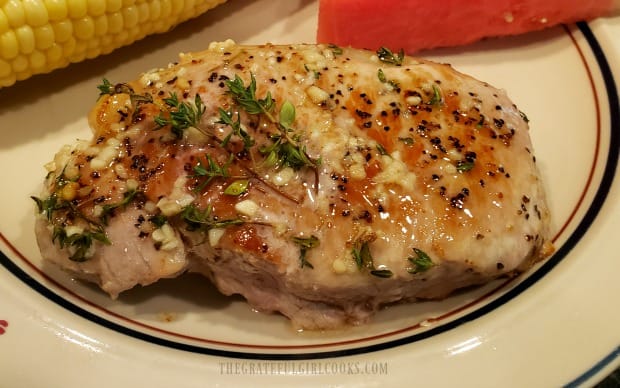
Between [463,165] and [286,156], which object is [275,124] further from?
[463,165]

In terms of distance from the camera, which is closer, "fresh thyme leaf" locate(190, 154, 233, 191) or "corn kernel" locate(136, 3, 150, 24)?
"fresh thyme leaf" locate(190, 154, 233, 191)

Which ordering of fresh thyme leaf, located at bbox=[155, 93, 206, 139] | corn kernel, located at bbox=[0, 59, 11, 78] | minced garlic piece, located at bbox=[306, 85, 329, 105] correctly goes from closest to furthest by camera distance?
fresh thyme leaf, located at bbox=[155, 93, 206, 139]
minced garlic piece, located at bbox=[306, 85, 329, 105]
corn kernel, located at bbox=[0, 59, 11, 78]

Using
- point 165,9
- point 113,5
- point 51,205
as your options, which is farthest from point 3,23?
point 51,205

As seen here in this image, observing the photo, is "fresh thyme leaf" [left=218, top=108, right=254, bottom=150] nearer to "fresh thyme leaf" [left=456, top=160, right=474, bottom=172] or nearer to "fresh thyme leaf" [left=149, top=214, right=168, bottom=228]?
"fresh thyme leaf" [left=149, top=214, right=168, bottom=228]

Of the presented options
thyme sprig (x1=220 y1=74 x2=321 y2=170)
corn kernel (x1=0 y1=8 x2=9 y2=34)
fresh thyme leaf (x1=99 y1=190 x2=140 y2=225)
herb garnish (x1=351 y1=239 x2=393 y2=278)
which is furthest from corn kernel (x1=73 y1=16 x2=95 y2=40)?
herb garnish (x1=351 y1=239 x2=393 y2=278)

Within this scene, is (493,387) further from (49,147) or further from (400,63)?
(49,147)

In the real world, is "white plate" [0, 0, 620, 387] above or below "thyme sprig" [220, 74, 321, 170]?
below

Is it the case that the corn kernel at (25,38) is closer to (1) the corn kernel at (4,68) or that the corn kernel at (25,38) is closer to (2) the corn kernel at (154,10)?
(1) the corn kernel at (4,68)

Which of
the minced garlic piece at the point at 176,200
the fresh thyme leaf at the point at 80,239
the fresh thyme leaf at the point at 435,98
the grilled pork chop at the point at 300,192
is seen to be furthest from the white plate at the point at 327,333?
the fresh thyme leaf at the point at 435,98

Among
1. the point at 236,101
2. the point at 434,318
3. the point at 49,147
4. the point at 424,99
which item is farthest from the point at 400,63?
the point at 49,147

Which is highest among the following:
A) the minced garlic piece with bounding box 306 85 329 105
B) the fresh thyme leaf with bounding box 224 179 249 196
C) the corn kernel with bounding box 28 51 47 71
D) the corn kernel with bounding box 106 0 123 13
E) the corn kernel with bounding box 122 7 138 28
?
the corn kernel with bounding box 106 0 123 13
